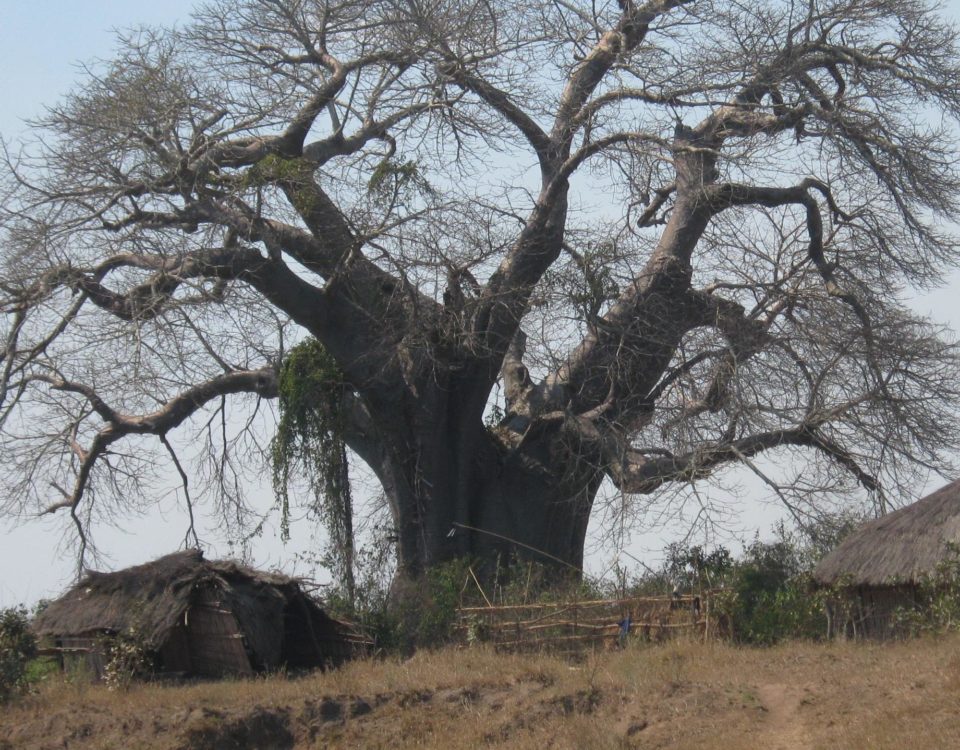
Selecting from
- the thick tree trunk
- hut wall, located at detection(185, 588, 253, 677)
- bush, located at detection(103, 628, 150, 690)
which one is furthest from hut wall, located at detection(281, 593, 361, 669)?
bush, located at detection(103, 628, 150, 690)

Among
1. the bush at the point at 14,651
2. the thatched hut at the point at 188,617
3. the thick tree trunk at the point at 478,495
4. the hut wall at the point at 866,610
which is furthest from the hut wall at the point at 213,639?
the hut wall at the point at 866,610

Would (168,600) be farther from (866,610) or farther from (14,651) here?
(866,610)

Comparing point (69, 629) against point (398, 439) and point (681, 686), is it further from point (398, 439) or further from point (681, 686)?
point (681, 686)

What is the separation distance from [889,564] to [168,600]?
7.14 metres

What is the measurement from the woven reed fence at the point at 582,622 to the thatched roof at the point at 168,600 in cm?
199

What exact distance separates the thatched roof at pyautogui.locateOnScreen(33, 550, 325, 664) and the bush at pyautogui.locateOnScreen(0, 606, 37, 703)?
2.32 ft

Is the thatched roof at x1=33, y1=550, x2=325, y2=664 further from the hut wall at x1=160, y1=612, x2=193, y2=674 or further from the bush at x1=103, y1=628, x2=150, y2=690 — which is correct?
the hut wall at x1=160, y1=612, x2=193, y2=674

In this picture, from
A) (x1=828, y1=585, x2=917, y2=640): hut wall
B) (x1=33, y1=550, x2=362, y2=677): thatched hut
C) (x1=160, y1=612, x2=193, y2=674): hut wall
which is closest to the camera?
(x1=828, y1=585, x2=917, y2=640): hut wall

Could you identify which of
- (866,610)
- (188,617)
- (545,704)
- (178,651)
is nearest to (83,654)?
(178,651)

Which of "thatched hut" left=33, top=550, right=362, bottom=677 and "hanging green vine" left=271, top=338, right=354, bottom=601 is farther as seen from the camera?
"hanging green vine" left=271, top=338, right=354, bottom=601

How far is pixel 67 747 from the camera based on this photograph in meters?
Result: 10.9

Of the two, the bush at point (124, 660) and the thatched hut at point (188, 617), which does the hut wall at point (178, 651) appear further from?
the bush at point (124, 660)

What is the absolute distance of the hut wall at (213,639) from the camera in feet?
42.6

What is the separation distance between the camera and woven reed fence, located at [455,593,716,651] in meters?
12.4
